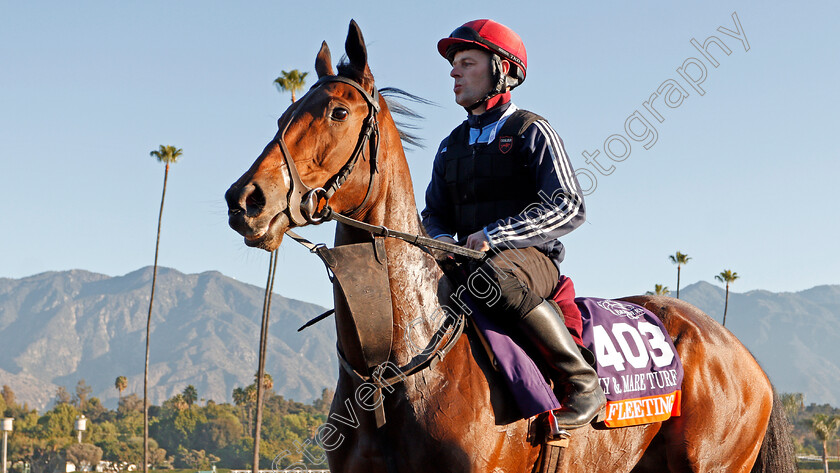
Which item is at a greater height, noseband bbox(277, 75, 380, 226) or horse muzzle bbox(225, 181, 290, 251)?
noseband bbox(277, 75, 380, 226)

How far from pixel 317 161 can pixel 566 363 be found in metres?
1.90

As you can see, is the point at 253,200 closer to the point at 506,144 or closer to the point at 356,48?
the point at 356,48

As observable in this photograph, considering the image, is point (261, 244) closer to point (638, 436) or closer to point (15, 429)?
point (638, 436)

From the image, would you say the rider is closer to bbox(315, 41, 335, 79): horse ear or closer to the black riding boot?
the black riding boot

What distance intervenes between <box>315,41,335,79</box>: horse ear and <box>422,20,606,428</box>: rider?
90cm

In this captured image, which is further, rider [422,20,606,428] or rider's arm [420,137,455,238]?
rider's arm [420,137,455,238]

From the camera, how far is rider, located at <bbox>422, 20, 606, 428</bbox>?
4.53 metres

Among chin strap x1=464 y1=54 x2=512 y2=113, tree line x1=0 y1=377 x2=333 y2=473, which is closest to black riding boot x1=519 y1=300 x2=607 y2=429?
chin strap x1=464 y1=54 x2=512 y2=113

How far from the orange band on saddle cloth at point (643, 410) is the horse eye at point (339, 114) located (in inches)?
98.3

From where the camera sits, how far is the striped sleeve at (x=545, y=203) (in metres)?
4.57

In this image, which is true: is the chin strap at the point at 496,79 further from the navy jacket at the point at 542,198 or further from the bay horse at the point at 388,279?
the bay horse at the point at 388,279

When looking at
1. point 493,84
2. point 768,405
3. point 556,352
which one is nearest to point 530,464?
point 556,352

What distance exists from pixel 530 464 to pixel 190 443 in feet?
408

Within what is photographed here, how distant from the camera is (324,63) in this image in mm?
4504
